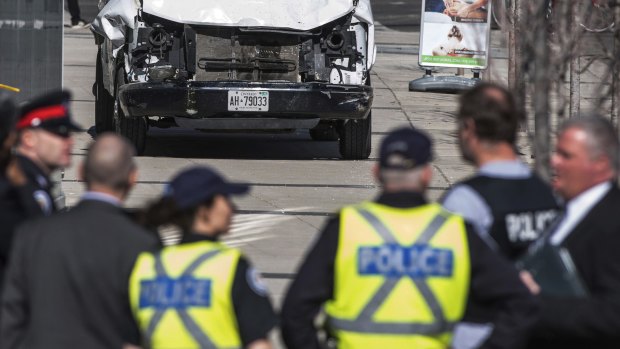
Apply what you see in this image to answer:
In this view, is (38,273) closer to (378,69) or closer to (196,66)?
(196,66)

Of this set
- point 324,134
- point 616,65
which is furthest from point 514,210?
point 324,134

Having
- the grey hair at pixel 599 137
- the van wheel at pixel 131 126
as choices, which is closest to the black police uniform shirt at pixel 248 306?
the grey hair at pixel 599 137

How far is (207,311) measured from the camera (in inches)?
167

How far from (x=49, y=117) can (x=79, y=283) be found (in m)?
0.83

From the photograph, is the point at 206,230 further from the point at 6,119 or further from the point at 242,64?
the point at 242,64

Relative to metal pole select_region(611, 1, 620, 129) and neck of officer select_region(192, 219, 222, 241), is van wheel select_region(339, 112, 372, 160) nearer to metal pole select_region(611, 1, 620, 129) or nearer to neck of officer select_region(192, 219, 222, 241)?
metal pole select_region(611, 1, 620, 129)

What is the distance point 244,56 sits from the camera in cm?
1317

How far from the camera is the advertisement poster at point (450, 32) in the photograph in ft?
60.5

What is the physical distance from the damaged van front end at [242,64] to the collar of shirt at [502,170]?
26.9 ft

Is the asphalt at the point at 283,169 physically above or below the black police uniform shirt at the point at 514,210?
below

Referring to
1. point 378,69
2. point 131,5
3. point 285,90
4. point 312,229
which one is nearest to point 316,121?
point 285,90

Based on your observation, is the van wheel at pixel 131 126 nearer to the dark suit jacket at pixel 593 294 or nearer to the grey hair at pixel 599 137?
the grey hair at pixel 599 137

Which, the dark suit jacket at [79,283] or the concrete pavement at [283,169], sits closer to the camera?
the dark suit jacket at [79,283]

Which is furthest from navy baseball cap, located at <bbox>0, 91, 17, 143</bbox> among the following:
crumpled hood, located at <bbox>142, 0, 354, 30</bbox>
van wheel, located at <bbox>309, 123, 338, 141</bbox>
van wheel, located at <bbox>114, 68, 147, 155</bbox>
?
van wheel, located at <bbox>309, 123, 338, 141</bbox>
